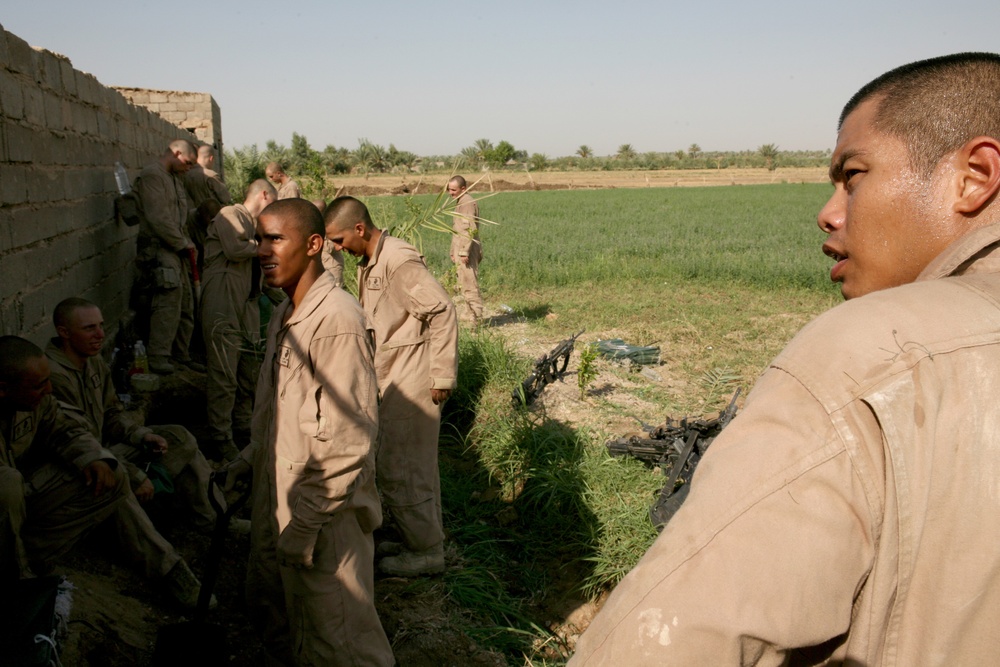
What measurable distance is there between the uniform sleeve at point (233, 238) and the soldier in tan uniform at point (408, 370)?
207cm

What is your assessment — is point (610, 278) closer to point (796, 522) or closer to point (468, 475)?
point (468, 475)

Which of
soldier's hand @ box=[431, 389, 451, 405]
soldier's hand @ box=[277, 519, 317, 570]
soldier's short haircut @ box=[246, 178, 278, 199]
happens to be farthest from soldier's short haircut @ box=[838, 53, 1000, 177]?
soldier's short haircut @ box=[246, 178, 278, 199]

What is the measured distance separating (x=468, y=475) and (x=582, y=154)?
76.7 meters

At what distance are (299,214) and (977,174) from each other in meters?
2.62

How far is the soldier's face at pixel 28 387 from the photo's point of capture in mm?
3203

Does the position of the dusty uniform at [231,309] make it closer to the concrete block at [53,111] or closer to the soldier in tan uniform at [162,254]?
the soldier in tan uniform at [162,254]

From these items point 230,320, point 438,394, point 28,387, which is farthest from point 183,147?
point 28,387

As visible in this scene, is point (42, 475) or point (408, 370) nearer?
point (42, 475)

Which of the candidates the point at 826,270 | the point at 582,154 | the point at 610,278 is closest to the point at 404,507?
the point at 610,278

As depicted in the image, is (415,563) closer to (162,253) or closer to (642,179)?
(162,253)

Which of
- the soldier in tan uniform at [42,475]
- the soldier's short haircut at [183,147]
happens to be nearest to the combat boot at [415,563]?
the soldier in tan uniform at [42,475]

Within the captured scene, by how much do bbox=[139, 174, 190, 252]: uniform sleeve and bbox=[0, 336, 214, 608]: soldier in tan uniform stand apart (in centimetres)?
360

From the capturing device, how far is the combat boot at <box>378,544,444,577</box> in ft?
14.1

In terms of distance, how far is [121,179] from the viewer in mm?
6973
